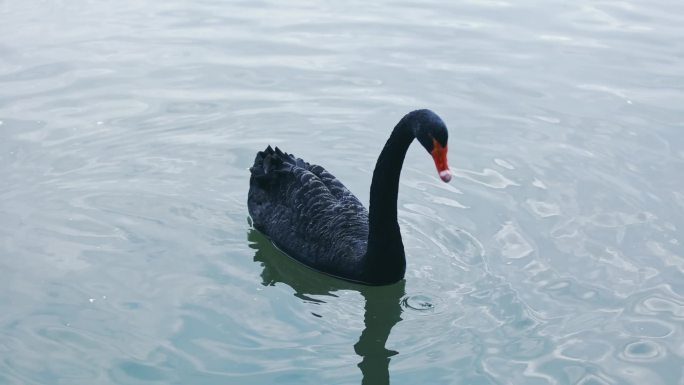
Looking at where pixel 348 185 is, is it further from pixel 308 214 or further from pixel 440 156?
pixel 440 156

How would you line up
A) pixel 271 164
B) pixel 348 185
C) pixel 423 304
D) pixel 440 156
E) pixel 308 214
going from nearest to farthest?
pixel 440 156
pixel 423 304
pixel 308 214
pixel 271 164
pixel 348 185

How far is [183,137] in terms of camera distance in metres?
7.71

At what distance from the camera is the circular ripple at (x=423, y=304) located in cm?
552

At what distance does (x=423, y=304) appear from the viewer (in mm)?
5594

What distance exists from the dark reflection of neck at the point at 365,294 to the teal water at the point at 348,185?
18mm

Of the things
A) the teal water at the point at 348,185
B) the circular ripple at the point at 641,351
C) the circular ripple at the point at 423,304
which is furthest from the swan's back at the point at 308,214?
the circular ripple at the point at 641,351

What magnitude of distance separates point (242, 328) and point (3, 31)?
6.20 metres

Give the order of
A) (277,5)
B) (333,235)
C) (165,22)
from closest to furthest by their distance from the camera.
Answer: (333,235)
(165,22)
(277,5)

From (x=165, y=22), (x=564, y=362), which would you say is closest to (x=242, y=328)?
(x=564, y=362)

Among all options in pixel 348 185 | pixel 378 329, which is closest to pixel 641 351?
pixel 378 329

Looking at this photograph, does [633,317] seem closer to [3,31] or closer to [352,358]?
[352,358]

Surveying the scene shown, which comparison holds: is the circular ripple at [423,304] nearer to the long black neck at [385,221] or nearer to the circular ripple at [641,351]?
the long black neck at [385,221]

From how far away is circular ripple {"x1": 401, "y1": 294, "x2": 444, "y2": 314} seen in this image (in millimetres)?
5520

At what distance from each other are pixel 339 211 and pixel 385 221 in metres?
0.59
